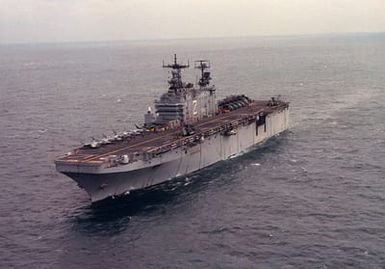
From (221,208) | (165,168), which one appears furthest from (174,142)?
(221,208)

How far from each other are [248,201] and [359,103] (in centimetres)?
5894

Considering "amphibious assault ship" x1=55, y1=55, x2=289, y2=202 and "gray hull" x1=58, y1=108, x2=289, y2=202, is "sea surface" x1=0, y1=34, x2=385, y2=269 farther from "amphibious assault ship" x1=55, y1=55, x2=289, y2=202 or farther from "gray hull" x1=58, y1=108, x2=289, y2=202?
"amphibious assault ship" x1=55, y1=55, x2=289, y2=202

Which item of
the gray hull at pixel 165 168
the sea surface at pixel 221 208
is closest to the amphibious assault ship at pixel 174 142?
the gray hull at pixel 165 168

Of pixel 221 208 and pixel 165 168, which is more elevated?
pixel 165 168

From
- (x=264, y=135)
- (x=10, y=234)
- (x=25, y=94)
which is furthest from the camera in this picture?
(x=25, y=94)

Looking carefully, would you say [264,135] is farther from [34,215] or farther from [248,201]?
[34,215]

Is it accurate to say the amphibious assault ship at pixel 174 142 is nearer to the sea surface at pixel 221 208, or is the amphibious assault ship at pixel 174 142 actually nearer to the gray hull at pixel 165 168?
A: the gray hull at pixel 165 168

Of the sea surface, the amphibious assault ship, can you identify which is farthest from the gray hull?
the sea surface

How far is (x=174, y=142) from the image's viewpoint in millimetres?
→ 56375

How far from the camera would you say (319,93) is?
120 metres

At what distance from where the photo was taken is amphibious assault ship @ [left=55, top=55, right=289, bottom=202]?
49050 mm

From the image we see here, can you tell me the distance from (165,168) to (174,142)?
3.16 m

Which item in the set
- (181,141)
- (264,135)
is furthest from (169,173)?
(264,135)

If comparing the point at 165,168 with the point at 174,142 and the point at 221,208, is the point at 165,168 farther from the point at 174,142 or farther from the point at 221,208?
the point at 221,208
